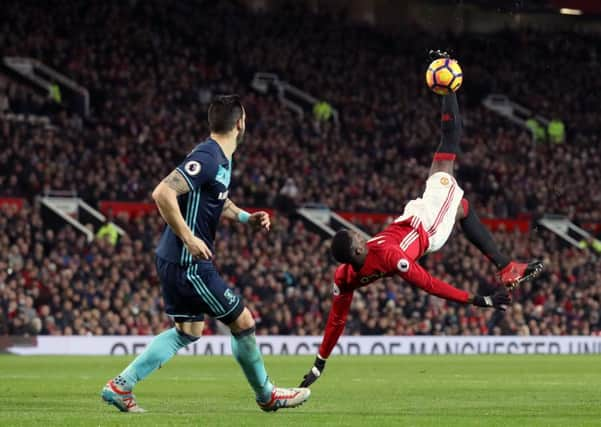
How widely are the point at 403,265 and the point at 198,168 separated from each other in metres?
3.05

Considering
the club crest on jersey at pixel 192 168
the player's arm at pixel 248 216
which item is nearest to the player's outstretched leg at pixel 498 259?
the player's arm at pixel 248 216

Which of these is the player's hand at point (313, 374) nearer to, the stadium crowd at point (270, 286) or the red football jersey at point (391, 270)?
the red football jersey at point (391, 270)

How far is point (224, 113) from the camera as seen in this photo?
11.4 metres

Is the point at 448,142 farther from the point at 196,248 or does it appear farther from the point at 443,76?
the point at 196,248

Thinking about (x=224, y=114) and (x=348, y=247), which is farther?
(x=348, y=247)

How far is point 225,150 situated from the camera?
11.4 meters

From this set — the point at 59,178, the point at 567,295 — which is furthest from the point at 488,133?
the point at 59,178

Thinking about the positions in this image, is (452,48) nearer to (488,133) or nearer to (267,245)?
(488,133)

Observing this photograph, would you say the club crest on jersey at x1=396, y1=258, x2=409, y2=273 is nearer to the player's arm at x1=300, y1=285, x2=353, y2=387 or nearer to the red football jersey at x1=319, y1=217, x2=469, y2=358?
the red football jersey at x1=319, y1=217, x2=469, y2=358

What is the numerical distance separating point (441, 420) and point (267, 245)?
79.4 ft

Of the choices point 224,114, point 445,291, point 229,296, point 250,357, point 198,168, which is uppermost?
point 224,114

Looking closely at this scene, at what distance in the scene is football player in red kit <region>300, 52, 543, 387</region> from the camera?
13164 millimetres

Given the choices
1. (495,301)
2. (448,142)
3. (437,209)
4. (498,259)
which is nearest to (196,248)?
(495,301)

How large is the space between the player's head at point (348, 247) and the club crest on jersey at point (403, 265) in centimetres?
40
